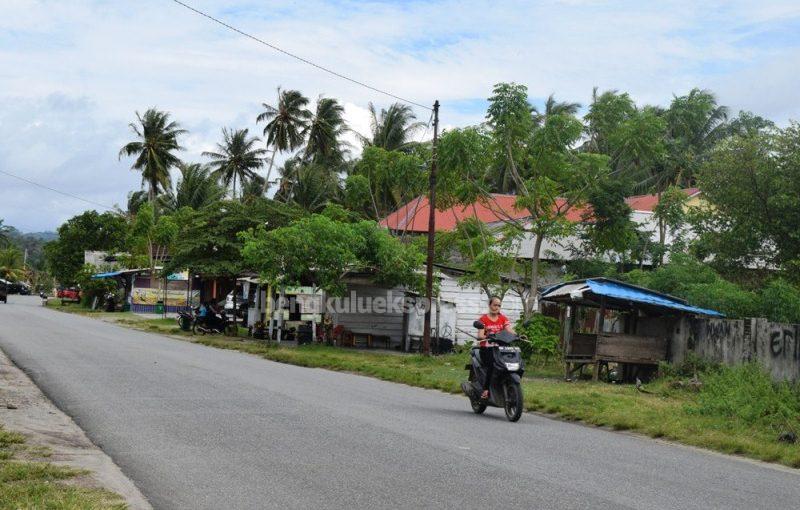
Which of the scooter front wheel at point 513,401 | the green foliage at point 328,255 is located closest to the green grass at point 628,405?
the scooter front wheel at point 513,401

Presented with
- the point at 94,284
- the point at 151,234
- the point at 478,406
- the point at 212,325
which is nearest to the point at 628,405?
the point at 478,406

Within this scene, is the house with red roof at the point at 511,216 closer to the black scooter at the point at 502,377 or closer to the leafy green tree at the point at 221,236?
the leafy green tree at the point at 221,236

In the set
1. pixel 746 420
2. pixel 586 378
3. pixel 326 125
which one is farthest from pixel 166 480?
pixel 326 125

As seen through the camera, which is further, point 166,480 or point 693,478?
point 693,478

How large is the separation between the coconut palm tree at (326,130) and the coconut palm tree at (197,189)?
675cm

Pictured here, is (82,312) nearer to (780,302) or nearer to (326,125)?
(326,125)

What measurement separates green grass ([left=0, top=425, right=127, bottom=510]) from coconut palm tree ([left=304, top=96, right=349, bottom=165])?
53.4 meters

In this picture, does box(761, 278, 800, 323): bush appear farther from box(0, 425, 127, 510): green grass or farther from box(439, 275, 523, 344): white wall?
box(0, 425, 127, 510): green grass

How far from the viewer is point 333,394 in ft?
49.9

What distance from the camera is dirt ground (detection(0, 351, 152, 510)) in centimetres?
759

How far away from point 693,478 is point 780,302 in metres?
13.4

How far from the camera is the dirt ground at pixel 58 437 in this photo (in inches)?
299

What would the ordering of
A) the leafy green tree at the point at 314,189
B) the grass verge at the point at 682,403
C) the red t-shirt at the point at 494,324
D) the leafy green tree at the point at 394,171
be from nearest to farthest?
the grass verge at the point at 682,403 < the red t-shirt at the point at 494,324 < the leafy green tree at the point at 394,171 < the leafy green tree at the point at 314,189

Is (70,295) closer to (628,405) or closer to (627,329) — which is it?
(627,329)
